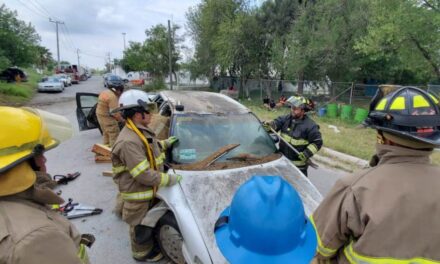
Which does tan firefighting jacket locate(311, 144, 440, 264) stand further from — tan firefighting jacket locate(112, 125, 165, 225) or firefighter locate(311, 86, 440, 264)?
tan firefighting jacket locate(112, 125, 165, 225)

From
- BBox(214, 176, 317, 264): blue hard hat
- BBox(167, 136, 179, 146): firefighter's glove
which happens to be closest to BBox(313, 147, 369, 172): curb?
BBox(167, 136, 179, 146): firefighter's glove

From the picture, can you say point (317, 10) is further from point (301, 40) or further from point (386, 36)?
point (386, 36)

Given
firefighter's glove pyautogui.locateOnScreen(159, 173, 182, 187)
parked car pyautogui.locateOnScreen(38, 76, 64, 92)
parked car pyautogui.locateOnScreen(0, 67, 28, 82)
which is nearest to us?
firefighter's glove pyautogui.locateOnScreen(159, 173, 182, 187)

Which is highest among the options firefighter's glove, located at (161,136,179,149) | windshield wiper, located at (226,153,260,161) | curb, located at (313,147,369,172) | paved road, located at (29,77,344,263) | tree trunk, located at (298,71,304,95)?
tree trunk, located at (298,71,304,95)

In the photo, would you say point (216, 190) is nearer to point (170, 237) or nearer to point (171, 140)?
point (170, 237)

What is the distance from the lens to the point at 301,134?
4.05m

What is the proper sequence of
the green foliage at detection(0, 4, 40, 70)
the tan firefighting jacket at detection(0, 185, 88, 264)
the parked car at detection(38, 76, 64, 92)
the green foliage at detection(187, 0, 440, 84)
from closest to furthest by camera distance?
the tan firefighting jacket at detection(0, 185, 88, 264) → the green foliage at detection(187, 0, 440, 84) → the green foliage at detection(0, 4, 40, 70) → the parked car at detection(38, 76, 64, 92)

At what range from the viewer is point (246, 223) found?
1244 mm

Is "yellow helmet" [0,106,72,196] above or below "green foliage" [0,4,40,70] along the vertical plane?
below

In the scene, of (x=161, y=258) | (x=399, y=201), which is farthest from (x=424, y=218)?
(x=161, y=258)

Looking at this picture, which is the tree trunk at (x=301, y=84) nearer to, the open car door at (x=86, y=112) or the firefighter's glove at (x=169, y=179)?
the open car door at (x=86, y=112)

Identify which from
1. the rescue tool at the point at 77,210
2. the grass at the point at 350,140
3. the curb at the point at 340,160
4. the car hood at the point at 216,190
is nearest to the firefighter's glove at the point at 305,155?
the car hood at the point at 216,190

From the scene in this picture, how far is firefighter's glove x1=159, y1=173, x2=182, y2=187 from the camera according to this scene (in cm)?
283

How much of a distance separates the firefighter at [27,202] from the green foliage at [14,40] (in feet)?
70.2
